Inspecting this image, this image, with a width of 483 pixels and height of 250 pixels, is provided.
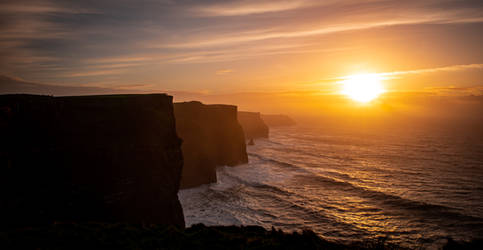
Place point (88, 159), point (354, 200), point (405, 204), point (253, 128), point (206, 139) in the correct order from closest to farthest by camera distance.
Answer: point (88, 159), point (405, 204), point (354, 200), point (206, 139), point (253, 128)

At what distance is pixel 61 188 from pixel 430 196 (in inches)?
1728

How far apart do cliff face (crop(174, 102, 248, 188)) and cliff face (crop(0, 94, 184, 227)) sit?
16.1 meters

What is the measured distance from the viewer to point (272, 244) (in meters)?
13.8

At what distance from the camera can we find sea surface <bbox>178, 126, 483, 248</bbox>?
83.9 feet

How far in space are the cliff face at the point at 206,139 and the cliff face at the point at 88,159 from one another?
1606 cm

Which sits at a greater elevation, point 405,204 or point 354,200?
point 405,204

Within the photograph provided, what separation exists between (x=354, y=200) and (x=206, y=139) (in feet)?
93.7

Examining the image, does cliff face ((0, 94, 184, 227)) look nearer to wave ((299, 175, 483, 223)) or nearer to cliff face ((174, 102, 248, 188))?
cliff face ((174, 102, 248, 188))

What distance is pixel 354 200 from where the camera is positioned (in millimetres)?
34375

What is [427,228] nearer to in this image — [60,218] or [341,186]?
[341,186]

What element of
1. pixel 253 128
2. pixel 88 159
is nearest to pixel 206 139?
pixel 88 159

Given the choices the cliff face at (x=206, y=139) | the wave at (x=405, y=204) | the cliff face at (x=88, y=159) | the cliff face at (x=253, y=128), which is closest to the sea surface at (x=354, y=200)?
the wave at (x=405, y=204)

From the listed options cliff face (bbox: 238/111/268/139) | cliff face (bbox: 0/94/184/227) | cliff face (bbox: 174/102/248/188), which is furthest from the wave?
cliff face (bbox: 238/111/268/139)

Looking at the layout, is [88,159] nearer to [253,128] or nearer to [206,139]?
[206,139]
